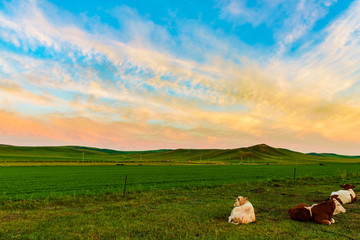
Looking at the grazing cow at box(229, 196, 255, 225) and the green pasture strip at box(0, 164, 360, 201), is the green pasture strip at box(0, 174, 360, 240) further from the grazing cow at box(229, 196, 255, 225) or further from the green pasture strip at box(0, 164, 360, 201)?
the green pasture strip at box(0, 164, 360, 201)

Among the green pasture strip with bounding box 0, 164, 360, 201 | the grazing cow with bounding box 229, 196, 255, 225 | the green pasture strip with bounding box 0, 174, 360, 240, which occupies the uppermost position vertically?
the grazing cow with bounding box 229, 196, 255, 225

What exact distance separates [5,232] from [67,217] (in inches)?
94.8

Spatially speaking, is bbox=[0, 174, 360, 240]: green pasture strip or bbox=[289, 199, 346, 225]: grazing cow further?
bbox=[289, 199, 346, 225]: grazing cow

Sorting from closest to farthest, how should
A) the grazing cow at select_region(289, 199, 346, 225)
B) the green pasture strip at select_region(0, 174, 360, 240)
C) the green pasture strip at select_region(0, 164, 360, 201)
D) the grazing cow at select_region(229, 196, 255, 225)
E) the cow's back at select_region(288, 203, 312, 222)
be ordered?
the green pasture strip at select_region(0, 174, 360, 240), the grazing cow at select_region(229, 196, 255, 225), the grazing cow at select_region(289, 199, 346, 225), the cow's back at select_region(288, 203, 312, 222), the green pasture strip at select_region(0, 164, 360, 201)

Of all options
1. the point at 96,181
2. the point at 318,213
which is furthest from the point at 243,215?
the point at 96,181

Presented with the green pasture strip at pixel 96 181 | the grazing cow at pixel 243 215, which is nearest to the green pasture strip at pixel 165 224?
the grazing cow at pixel 243 215

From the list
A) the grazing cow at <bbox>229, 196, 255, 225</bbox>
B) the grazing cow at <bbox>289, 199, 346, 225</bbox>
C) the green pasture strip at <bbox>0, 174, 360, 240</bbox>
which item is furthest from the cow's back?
the grazing cow at <bbox>229, 196, 255, 225</bbox>

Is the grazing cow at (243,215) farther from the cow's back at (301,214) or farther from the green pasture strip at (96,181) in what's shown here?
the green pasture strip at (96,181)

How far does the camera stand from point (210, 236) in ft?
24.5

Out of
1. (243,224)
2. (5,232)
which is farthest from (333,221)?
(5,232)

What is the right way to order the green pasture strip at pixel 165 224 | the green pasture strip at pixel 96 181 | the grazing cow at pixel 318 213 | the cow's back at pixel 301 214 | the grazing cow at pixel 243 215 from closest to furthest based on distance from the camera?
the green pasture strip at pixel 165 224 → the grazing cow at pixel 243 215 → the grazing cow at pixel 318 213 → the cow's back at pixel 301 214 → the green pasture strip at pixel 96 181

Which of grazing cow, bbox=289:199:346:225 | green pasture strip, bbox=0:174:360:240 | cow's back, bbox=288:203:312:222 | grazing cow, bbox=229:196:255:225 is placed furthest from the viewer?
cow's back, bbox=288:203:312:222

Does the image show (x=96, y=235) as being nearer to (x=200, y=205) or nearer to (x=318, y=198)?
(x=200, y=205)

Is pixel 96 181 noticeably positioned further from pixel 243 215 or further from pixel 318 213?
pixel 318 213
